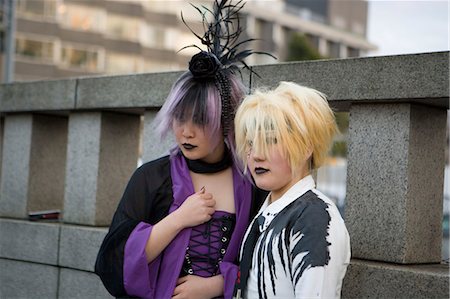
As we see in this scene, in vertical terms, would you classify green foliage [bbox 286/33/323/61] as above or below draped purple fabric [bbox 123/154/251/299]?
above

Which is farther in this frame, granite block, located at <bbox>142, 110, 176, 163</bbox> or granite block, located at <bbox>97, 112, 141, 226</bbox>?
granite block, located at <bbox>97, 112, 141, 226</bbox>

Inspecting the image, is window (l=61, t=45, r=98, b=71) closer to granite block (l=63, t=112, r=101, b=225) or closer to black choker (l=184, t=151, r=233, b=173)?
granite block (l=63, t=112, r=101, b=225)

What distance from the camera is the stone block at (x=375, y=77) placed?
3441 millimetres

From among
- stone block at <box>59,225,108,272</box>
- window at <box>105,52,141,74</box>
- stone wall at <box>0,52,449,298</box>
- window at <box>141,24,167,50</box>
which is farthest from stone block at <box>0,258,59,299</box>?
window at <box>141,24,167,50</box>

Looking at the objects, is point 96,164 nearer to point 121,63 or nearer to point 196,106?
point 196,106

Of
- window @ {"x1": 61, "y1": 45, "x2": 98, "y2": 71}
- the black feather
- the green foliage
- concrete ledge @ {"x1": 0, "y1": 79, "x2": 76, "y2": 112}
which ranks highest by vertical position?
the green foliage

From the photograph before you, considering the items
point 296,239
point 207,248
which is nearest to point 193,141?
point 207,248

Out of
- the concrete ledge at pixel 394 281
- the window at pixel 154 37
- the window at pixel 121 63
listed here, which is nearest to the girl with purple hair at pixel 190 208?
the concrete ledge at pixel 394 281

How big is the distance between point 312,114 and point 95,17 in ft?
183

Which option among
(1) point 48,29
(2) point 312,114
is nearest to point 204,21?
(2) point 312,114

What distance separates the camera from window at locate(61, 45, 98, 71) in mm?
54750

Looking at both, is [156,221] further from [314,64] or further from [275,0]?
[275,0]

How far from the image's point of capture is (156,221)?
127 inches

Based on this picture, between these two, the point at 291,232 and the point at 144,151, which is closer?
the point at 291,232
